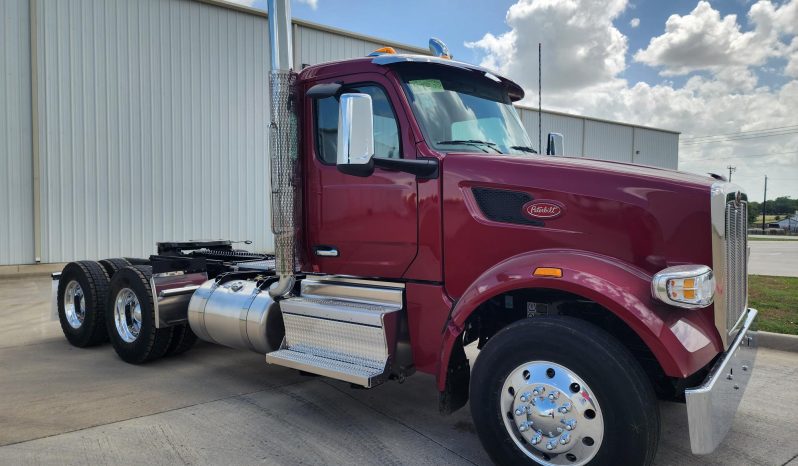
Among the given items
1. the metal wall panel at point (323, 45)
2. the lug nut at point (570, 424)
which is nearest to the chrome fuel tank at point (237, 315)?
the lug nut at point (570, 424)

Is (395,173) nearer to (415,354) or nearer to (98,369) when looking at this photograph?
(415,354)

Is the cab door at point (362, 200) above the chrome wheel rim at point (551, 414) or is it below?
above

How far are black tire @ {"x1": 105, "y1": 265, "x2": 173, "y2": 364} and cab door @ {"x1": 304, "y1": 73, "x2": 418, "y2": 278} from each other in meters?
2.10

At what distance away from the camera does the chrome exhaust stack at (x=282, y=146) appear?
4254 mm

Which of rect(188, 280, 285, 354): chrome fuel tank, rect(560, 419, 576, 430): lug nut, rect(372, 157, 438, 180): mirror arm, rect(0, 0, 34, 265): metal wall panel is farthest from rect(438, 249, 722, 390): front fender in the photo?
rect(0, 0, 34, 265): metal wall panel

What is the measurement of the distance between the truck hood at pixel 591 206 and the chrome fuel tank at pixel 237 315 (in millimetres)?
1785

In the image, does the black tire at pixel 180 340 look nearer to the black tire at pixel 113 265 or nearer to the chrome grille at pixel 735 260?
the black tire at pixel 113 265

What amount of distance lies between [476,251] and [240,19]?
1378 cm

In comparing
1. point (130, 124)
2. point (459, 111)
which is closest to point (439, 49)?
point (459, 111)

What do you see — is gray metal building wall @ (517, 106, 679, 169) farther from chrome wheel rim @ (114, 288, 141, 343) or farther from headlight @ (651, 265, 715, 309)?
headlight @ (651, 265, 715, 309)

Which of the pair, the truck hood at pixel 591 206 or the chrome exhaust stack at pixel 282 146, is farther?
the chrome exhaust stack at pixel 282 146

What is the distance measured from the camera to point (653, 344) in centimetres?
271

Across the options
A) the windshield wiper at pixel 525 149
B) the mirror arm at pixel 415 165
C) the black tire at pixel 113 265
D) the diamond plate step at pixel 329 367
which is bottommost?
the diamond plate step at pixel 329 367

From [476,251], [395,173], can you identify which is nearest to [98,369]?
[395,173]
